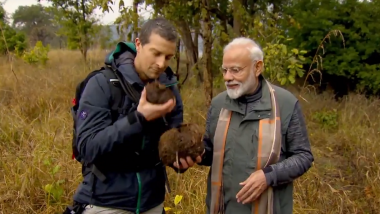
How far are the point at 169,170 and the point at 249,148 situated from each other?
82.9 inches

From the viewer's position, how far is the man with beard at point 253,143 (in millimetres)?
2104

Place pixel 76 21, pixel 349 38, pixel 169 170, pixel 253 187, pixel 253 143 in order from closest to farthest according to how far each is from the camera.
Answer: pixel 253 187 → pixel 253 143 → pixel 169 170 → pixel 349 38 → pixel 76 21

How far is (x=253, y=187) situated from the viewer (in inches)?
81.0

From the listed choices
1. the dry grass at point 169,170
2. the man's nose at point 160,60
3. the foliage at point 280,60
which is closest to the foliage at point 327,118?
the dry grass at point 169,170

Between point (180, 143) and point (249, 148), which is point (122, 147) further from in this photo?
point (249, 148)

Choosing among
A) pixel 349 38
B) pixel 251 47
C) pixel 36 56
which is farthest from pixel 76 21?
pixel 251 47

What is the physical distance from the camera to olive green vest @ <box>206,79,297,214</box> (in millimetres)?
2117

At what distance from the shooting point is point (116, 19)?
5.33 meters

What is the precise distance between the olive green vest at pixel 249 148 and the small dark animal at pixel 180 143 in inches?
12.3

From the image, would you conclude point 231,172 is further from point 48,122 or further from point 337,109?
point 337,109

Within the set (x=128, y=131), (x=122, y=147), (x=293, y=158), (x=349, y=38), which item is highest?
(x=349, y=38)

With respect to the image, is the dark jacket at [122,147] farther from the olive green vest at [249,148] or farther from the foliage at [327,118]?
the foliage at [327,118]

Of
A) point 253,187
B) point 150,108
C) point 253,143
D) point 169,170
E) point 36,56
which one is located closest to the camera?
point 150,108

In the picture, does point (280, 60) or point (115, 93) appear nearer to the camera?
point (115, 93)
